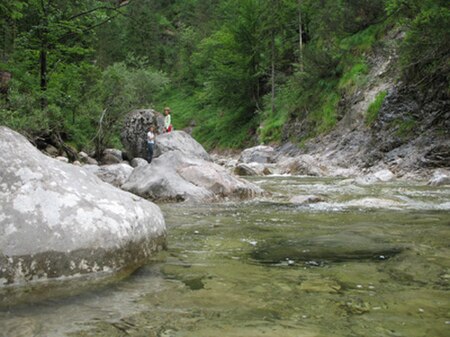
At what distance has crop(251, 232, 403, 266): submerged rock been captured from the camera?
385cm

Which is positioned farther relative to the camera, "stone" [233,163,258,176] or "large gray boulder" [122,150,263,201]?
→ "stone" [233,163,258,176]

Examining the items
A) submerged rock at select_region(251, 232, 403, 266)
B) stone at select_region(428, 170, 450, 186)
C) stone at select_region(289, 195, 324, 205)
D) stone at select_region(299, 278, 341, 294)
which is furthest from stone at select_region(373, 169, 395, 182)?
stone at select_region(299, 278, 341, 294)

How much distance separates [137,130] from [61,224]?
19.0 m

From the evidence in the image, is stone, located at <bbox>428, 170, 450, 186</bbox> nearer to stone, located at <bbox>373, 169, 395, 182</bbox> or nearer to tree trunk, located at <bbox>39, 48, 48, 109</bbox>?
stone, located at <bbox>373, 169, 395, 182</bbox>

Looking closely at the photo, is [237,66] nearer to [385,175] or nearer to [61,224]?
[385,175]

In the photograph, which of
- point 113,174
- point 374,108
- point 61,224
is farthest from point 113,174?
point 374,108

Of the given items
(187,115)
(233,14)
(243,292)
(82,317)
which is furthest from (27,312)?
(187,115)

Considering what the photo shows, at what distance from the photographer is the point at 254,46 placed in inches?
1235

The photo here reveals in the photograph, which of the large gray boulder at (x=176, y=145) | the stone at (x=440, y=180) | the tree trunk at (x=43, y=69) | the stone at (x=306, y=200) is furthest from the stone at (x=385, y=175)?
the tree trunk at (x=43, y=69)

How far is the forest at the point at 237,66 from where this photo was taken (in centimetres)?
1353

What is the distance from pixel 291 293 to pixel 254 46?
2992cm

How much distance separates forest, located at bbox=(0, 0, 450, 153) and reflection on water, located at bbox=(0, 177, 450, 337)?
4172 millimetres

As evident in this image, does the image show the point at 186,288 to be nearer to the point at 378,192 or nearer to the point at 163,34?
the point at 378,192

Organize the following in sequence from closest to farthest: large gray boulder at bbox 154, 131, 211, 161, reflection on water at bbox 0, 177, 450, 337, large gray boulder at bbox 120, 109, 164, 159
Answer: reflection on water at bbox 0, 177, 450, 337
large gray boulder at bbox 154, 131, 211, 161
large gray boulder at bbox 120, 109, 164, 159
